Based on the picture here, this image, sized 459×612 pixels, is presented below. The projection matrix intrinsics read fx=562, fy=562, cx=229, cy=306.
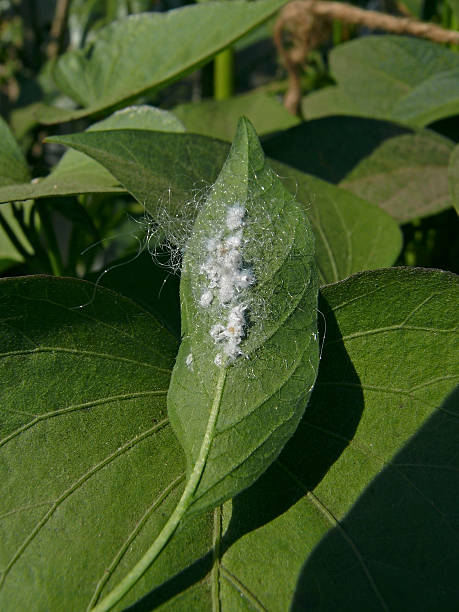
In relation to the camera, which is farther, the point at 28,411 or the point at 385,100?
the point at 385,100

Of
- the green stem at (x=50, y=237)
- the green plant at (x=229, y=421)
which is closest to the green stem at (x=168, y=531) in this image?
the green plant at (x=229, y=421)

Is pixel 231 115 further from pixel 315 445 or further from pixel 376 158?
pixel 315 445

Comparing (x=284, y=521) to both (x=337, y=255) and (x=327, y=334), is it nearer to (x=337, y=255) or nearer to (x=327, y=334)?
(x=327, y=334)

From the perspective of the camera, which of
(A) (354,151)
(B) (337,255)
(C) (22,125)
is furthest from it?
(C) (22,125)

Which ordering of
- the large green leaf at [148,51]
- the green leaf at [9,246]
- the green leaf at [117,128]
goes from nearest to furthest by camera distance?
the green leaf at [117,128], the large green leaf at [148,51], the green leaf at [9,246]

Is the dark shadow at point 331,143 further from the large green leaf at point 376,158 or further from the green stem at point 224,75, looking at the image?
the green stem at point 224,75

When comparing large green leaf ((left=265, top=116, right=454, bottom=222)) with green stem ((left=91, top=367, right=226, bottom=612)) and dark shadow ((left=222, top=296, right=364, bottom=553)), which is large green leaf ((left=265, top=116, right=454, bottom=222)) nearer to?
dark shadow ((left=222, top=296, right=364, bottom=553))

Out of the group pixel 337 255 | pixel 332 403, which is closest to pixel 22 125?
pixel 337 255
